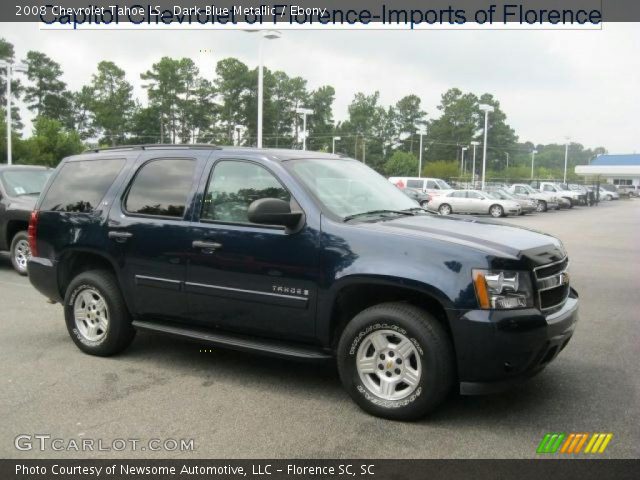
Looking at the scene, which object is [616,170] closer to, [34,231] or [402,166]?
[402,166]

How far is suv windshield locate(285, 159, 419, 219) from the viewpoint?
4.85 m

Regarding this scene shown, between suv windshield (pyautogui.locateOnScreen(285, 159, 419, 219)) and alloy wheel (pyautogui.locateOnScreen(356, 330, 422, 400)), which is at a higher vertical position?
suv windshield (pyautogui.locateOnScreen(285, 159, 419, 219))

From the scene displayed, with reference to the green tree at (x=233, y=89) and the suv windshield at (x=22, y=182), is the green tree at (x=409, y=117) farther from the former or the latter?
the suv windshield at (x=22, y=182)

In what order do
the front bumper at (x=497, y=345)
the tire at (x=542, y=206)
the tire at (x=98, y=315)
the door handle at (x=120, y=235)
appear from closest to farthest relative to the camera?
the front bumper at (x=497, y=345), the door handle at (x=120, y=235), the tire at (x=98, y=315), the tire at (x=542, y=206)

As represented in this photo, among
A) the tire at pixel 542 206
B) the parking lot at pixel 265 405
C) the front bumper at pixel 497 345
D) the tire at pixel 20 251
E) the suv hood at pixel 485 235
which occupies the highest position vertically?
the suv hood at pixel 485 235

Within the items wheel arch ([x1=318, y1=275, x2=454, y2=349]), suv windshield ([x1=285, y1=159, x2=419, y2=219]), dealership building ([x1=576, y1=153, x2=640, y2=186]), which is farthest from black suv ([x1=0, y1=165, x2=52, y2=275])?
dealership building ([x1=576, y1=153, x2=640, y2=186])

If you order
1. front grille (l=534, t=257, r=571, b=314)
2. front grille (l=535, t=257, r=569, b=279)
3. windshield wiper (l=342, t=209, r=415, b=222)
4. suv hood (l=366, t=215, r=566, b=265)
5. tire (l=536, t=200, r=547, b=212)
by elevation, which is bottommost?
tire (l=536, t=200, r=547, b=212)

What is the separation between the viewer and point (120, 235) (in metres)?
5.50

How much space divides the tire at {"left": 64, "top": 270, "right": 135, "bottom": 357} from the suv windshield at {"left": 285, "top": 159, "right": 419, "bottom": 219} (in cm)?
209

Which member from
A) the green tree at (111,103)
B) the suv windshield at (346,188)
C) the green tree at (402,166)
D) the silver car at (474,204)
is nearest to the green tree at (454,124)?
the green tree at (402,166)

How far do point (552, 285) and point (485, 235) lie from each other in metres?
0.58

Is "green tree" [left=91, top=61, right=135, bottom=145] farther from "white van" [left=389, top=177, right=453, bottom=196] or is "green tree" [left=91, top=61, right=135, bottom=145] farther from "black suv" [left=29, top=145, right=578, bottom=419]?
"black suv" [left=29, top=145, right=578, bottom=419]

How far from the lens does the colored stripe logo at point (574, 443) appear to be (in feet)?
12.5

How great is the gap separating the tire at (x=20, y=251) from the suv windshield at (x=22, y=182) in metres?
0.76
